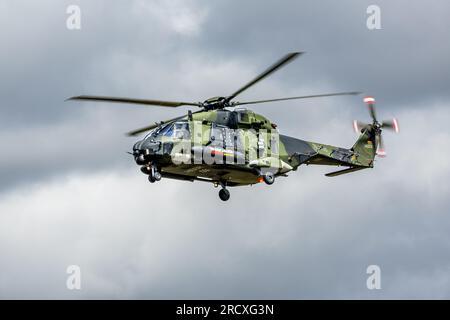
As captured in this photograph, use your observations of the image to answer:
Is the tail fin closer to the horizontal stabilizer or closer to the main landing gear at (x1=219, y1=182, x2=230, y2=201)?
the horizontal stabilizer

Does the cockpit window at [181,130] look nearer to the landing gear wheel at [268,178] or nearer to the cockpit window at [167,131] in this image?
the cockpit window at [167,131]

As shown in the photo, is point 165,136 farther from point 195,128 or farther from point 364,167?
point 364,167

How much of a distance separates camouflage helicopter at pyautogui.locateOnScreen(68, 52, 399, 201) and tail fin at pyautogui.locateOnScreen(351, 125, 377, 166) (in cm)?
315

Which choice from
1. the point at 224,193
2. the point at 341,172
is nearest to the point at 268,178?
the point at 224,193

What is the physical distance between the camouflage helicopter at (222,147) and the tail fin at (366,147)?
10.3 feet

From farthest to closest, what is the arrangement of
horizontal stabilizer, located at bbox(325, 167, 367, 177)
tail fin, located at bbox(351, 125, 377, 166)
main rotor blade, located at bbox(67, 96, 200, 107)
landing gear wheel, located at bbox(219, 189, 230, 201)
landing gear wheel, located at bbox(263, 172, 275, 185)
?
tail fin, located at bbox(351, 125, 377, 166), horizontal stabilizer, located at bbox(325, 167, 367, 177), landing gear wheel, located at bbox(219, 189, 230, 201), landing gear wheel, located at bbox(263, 172, 275, 185), main rotor blade, located at bbox(67, 96, 200, 107)

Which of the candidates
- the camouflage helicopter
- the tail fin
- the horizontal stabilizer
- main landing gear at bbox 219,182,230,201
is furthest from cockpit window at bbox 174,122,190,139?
the tail fin

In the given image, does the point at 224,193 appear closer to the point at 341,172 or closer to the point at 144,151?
the point at 144,151

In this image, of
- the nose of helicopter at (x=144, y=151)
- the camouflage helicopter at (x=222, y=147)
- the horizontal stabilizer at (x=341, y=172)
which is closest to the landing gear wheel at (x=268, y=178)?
the camouflage helicopter at (x=222, y=147)

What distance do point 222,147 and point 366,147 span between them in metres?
14.6

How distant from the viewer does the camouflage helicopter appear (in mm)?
52812

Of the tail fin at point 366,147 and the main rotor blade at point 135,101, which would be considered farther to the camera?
the tail fin at point 366,147

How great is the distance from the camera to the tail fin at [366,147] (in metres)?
64.9
